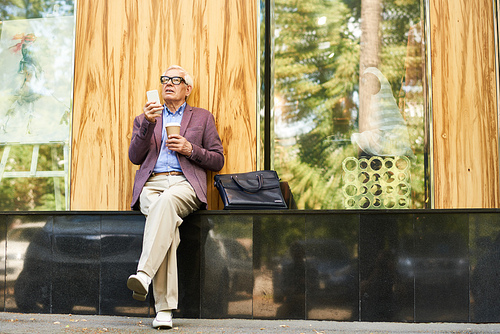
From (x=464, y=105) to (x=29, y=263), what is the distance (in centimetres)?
426

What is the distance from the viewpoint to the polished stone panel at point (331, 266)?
441cm

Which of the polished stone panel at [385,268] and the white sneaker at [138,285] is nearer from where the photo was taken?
the white sneaker at [138,285]

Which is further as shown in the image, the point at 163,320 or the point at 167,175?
the point at 167,175

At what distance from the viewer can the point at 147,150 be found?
503cm

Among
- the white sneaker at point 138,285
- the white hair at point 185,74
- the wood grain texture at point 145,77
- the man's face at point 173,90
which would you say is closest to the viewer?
the white sneaker at point 138,285

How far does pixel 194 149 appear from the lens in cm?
487

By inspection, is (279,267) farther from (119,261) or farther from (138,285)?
(119,261)

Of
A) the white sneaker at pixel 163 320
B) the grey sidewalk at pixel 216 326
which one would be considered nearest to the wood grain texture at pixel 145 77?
the grey sidewalk at pixel 216 326

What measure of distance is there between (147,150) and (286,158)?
4.46 feet

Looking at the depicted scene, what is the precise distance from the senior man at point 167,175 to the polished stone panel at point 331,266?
100 cm

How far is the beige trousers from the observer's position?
4.14 metres

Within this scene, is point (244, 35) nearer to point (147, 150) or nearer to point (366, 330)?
point (147, 150)

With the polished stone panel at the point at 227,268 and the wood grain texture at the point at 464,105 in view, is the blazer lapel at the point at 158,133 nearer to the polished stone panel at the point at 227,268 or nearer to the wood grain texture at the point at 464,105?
the polished stone panel at the point at 227,268

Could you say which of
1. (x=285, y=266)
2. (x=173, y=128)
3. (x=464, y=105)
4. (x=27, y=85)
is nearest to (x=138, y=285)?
(x=285, y=266)
